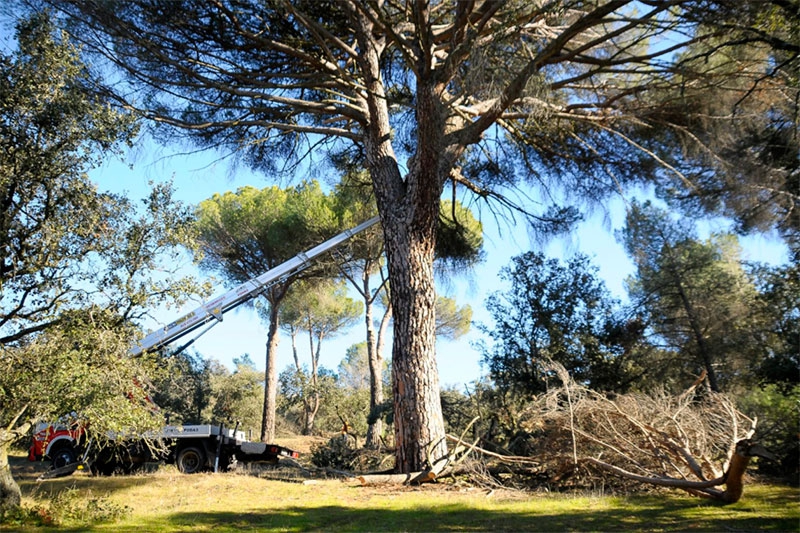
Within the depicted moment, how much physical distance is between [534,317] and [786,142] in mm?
4862

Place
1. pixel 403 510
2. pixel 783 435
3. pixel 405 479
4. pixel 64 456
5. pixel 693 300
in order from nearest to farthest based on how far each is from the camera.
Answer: pixel 403 510, pixel 405 479, pixel 783 435, pixel 64 456, pixel 693 300

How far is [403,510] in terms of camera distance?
4621 millimetres

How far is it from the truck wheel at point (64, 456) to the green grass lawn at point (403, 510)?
315 centimetres

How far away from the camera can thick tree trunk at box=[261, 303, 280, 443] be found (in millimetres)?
14656

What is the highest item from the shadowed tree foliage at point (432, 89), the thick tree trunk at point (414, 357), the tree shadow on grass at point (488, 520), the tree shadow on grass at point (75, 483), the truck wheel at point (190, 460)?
the shadowed tree foliage at point (432, 89)

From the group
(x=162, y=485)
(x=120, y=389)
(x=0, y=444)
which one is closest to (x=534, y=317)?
(x=162, y=485)

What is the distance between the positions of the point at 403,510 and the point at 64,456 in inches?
270

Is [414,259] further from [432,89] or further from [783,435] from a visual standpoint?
[783,435]

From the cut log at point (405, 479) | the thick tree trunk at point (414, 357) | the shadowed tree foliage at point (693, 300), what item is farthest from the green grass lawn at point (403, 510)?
the shadowed tree foliage at point (693, 300)

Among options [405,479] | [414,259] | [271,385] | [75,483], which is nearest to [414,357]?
[414,259]

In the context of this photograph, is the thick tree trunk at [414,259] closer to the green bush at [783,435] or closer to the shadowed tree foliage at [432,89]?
the shadowed tree foliage at [432,89]

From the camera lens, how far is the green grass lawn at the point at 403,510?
3.90 meters

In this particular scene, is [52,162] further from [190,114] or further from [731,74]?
[731,74]

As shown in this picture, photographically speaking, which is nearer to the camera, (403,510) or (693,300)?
(403,510)
